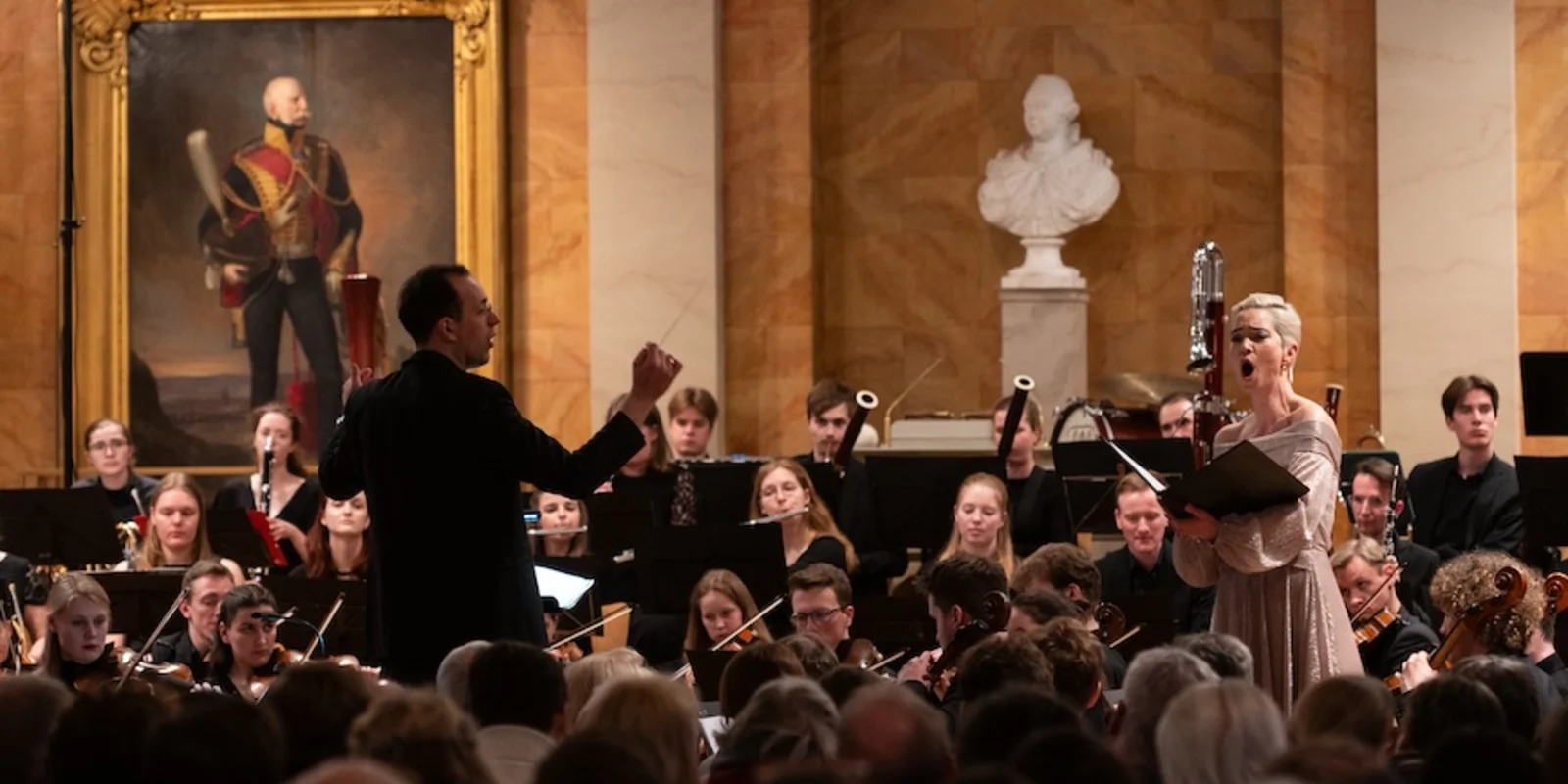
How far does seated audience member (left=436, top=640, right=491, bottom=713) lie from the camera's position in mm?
4875

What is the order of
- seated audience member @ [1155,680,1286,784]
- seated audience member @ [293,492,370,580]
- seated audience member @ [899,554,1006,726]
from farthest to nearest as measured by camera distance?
seated audience member @ [293,492,370,580] < seated audience member @ [899,554,1006,726] < seated audience member @ [1155,680,1286,784]

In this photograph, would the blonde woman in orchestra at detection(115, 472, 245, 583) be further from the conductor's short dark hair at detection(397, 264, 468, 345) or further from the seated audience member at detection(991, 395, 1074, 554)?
the conductor's short dark hair at detection(397, 264, 468, 345)

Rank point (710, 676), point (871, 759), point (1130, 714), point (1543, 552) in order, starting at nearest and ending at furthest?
point (871, 759), point (1130, 714), point (710, 676), point (1543, 552)

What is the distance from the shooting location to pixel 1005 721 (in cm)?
408

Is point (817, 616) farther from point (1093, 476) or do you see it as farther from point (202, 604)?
point (202, 604)

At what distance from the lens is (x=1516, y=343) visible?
39.7 ft

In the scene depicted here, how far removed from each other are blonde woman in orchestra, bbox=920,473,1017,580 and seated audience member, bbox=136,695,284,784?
528 centimetres

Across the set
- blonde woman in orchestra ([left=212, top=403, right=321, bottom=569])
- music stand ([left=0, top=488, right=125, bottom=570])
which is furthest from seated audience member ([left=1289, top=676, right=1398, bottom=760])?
blonde woman in orchestra ([left=212, top=403, right=321, bottom=569])

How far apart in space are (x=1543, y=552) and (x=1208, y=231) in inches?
162

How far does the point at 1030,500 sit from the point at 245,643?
11.3 ft

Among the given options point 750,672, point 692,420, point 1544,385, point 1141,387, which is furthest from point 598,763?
point 1141,387

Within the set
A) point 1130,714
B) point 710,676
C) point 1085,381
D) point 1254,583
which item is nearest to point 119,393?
point 1085,381

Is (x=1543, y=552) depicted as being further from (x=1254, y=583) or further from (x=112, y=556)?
(x=112, y=556)

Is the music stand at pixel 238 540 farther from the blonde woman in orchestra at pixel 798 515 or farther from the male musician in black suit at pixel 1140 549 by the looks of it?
the male musician in black suit at pixel 1140 549
